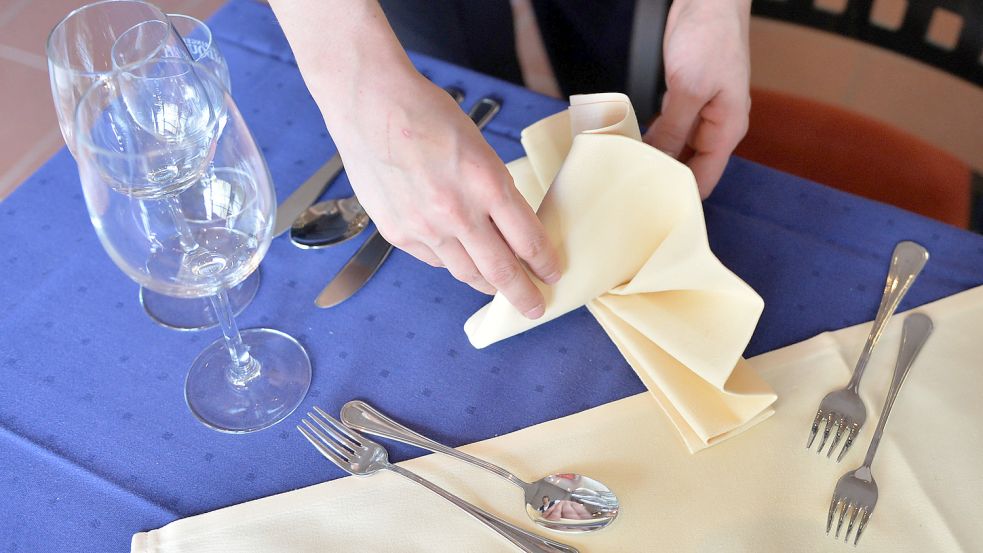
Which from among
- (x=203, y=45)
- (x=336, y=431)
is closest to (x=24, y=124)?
(x=203, y=45)

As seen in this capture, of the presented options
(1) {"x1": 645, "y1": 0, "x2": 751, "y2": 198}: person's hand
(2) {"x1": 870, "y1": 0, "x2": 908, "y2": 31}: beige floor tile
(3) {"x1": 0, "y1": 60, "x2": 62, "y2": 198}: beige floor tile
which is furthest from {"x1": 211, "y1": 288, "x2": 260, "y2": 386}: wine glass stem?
(3) {"x1": 0, "y1": 60, "x2": 62, "y2": 198}: beige floor tile

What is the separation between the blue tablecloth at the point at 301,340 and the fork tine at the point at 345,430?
2 centimetres

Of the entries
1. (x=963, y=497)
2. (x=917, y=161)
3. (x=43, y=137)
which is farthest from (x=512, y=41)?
(x=43, y=137)

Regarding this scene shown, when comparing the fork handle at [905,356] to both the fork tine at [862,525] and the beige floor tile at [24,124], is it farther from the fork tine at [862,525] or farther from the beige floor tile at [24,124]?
the beige floor tile at [24,124]

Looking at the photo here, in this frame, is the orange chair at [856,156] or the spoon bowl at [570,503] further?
the orange chair at [856,156]

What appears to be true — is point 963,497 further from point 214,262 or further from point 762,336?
point 214,262

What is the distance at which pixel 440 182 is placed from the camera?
0.61 metres

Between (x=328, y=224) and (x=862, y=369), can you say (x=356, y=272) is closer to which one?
(x=328, y=224)

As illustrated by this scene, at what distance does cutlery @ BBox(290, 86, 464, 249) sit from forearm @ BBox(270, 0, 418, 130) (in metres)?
0.16

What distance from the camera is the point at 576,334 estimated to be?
730mm

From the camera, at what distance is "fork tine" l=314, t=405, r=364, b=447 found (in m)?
0.66

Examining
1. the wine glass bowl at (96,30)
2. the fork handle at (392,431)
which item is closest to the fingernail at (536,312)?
the fork handle at (392,431)

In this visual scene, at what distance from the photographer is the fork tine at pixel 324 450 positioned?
64 cm

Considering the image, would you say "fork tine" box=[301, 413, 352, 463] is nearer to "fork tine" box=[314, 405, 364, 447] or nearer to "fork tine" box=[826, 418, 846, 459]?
"fork tine" box=[314, 405, 364, 447]
